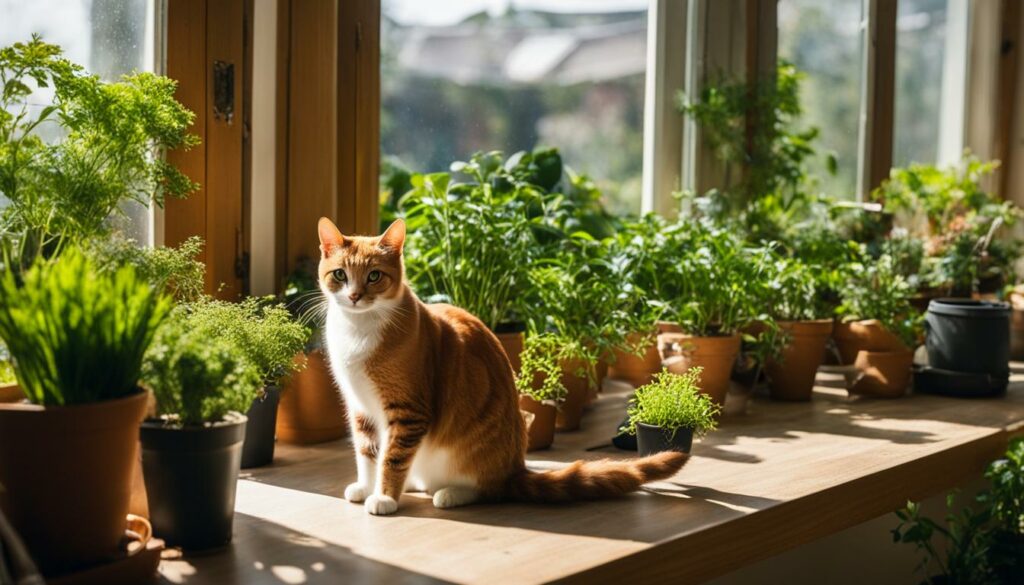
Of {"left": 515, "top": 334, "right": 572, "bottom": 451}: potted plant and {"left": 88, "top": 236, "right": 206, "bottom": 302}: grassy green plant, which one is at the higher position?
{"left": 88, "top": 236, "right": 206, "bottom": 302}: grassy green plant

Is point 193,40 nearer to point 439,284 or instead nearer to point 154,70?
point 154,70

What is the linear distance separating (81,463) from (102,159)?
545 millimetres

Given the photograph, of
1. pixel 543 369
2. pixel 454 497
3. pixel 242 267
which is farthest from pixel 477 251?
pixel 454 497

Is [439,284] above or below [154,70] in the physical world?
below

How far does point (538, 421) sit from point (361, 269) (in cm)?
68

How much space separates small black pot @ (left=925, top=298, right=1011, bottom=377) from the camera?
3146 mm

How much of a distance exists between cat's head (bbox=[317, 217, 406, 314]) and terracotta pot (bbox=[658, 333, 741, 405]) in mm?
953

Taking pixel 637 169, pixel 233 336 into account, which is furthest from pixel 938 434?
pixel 233 336

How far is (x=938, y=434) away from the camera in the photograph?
8.57ft

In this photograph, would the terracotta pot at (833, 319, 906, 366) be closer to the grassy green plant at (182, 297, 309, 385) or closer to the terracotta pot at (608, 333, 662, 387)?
the terracotta pot at (608, 333, 662, 387)

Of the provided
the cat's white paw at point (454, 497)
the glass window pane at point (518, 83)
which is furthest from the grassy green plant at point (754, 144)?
the cat's white paw at point (454, 497)

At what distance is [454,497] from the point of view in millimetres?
1973

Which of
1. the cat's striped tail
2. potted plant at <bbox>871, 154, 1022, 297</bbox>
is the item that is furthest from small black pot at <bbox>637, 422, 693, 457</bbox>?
potted plant at <bbox>871, 154, 1022, 297</bbox>

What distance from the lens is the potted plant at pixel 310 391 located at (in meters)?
2.37
